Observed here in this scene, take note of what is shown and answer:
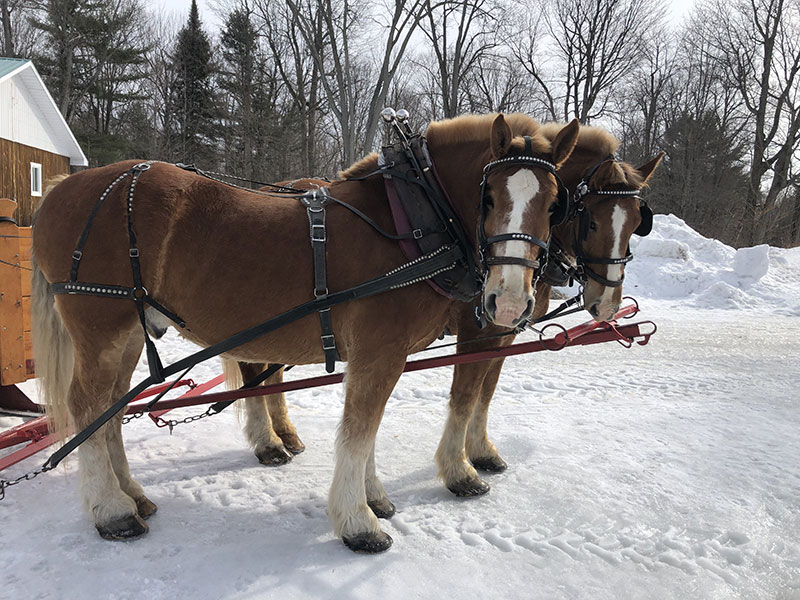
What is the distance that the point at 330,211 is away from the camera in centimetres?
245

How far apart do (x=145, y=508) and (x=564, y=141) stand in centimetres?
274

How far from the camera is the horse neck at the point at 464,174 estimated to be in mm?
2455

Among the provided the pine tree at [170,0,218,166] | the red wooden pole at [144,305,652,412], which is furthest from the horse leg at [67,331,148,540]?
the pine tree at [170,0,218,166]

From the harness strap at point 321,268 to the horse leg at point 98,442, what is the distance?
3.17ft

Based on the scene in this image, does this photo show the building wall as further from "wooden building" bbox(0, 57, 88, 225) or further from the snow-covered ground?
the snow-covered ground

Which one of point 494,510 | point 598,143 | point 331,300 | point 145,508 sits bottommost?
point 494,510

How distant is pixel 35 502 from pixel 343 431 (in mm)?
1723

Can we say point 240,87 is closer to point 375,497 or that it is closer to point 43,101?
point 43,101

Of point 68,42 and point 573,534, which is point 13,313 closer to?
point 573,534

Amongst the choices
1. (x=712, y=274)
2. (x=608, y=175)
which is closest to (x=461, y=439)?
(x=608, y=175)

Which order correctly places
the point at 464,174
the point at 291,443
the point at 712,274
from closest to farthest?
the point at 464,174 < the point at 291,443 < the point at 712,274

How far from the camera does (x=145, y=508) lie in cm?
263

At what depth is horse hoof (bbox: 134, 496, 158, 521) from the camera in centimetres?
262

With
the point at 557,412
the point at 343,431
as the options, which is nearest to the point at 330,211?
the point at 343,431
